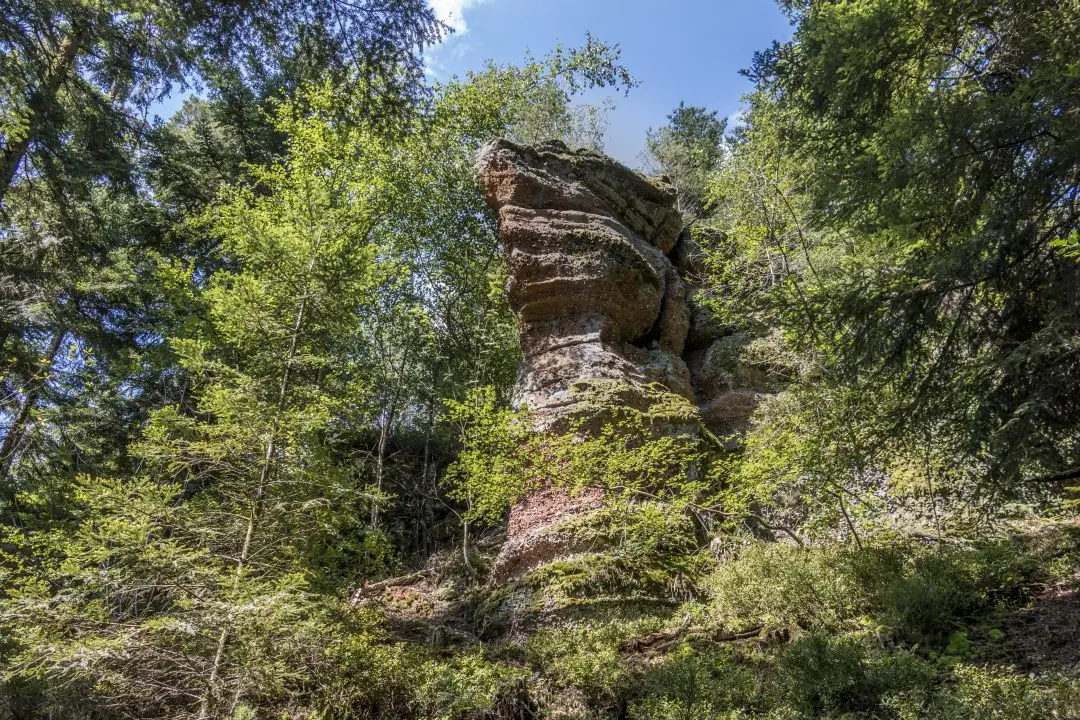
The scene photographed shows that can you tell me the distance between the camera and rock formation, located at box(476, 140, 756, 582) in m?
9.08

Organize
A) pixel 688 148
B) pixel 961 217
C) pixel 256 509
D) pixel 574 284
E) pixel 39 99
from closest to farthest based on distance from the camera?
pixel 961 217, pixel 256 509, pixel 39 99, pixel 574 284, pixel 688 148

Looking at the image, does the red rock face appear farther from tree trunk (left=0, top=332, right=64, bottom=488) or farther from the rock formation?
tree trunk (left=0, top=332, right=64, bottom=488)

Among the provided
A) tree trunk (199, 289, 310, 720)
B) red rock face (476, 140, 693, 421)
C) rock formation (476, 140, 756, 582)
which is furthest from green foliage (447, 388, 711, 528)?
tree trunk (199, 289, 310, 720)

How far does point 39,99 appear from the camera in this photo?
614 centimetres

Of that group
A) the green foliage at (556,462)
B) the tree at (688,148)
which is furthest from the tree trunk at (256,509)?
the tree at (688,148)

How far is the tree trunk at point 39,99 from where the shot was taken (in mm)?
6109

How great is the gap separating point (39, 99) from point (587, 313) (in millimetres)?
7955

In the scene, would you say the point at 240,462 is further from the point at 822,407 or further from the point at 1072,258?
the point at 1072,258

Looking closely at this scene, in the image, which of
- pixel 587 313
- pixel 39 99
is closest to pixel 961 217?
pixel 587 313

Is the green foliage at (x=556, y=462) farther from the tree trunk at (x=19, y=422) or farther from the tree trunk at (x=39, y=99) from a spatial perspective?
the tree trunk at (x=19, y=422)

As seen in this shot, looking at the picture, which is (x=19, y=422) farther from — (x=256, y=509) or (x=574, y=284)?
(x=574, y=284)

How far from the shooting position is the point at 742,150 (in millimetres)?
12039

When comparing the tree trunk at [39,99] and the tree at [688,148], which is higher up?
the tree at [688,148]

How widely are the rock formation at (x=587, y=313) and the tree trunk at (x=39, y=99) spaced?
261 inches
